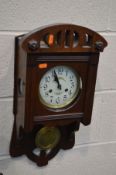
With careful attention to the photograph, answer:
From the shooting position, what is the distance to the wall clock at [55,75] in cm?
85

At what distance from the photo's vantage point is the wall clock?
849 mm

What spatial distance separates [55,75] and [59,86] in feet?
0.13

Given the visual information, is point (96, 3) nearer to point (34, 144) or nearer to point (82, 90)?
point (82, 90)

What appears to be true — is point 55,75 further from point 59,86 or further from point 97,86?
point 97,86

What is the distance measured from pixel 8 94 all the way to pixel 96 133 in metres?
0.42

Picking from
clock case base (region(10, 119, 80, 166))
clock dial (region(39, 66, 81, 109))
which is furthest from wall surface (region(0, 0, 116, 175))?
clock dial (region(39, 66, 81, 109))

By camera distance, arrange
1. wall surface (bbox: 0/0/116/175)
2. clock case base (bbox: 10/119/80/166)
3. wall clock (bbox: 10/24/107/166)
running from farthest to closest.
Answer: clock case base (bbox: 10/119/80/166), wall surface (bbox: 0/0/116/175), wall clock (bbox: 10/24/107/166)

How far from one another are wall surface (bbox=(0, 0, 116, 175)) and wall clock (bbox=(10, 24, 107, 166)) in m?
0.04

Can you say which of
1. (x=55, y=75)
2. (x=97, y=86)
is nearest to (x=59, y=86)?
(x=55, y=75)

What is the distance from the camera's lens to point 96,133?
124cm

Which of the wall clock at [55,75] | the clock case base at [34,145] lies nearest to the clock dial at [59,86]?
the wall clock at [55,75]

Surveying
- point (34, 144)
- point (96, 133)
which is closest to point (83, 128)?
point (96, 133)

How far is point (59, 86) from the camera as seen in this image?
0.95m

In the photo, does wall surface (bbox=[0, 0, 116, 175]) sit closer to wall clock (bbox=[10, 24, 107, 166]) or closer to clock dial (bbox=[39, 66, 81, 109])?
wall clock (bbox=[10, 24, 107, 166])
